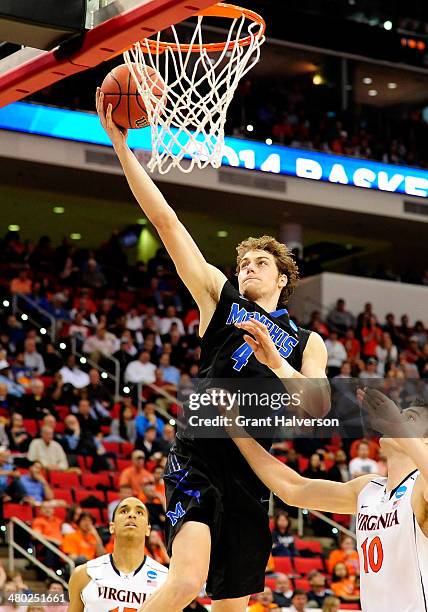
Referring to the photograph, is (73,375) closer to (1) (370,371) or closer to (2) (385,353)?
(1) (370,371)

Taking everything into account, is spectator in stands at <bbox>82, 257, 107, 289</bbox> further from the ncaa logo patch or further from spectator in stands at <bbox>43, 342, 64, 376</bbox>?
the ncaa logo patch

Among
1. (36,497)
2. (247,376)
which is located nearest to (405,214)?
(36,497)

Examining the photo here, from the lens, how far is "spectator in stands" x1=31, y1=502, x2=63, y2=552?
33.3 feet

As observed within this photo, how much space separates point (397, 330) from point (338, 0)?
8280 mm

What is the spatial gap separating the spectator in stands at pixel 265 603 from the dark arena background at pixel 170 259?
0.02 meters

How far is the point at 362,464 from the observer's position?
12.7 metres

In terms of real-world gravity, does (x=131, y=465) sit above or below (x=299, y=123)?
below

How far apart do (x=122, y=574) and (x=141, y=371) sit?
26.2 feet

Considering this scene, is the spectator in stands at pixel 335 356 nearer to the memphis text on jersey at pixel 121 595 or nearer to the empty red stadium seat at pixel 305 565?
the empty red stadium seat at pixel 305 565

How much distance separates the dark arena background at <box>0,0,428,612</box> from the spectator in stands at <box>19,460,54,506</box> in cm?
2

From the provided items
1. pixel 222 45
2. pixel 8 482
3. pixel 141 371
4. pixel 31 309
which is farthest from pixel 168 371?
pixel 222 45

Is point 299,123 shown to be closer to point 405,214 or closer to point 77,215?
point 405,214

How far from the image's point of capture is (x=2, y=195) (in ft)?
66.8

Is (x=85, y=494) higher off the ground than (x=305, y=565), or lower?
higher
